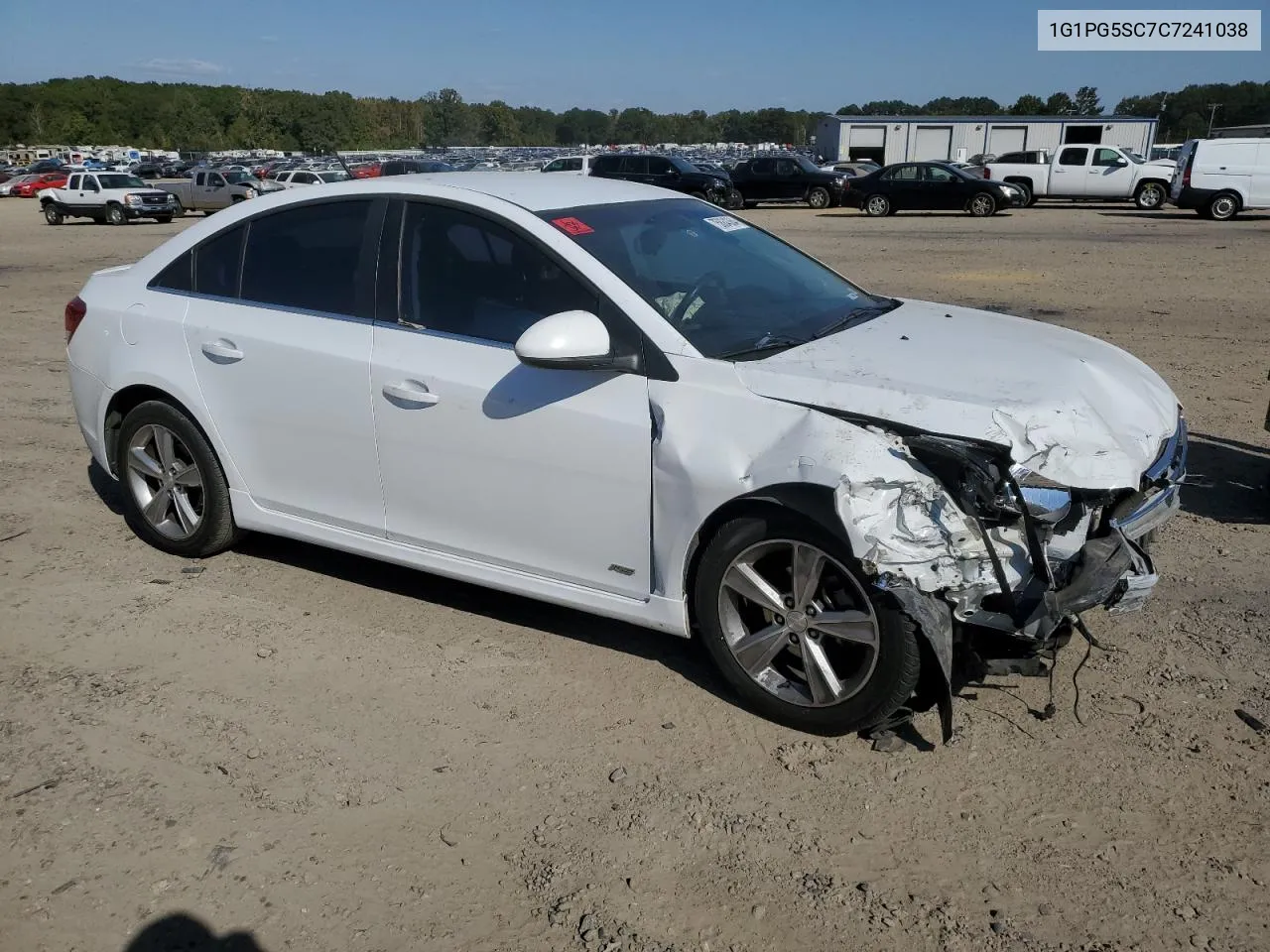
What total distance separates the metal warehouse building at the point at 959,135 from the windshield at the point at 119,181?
116 ft

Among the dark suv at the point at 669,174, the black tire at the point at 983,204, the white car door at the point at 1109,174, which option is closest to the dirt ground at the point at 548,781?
the black tire at the point at 983,204

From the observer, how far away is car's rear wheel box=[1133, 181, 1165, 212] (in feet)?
97.7

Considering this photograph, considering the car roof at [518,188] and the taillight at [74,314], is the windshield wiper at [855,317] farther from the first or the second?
the taillight at [74,314]

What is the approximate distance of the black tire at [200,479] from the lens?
4926 millimetres

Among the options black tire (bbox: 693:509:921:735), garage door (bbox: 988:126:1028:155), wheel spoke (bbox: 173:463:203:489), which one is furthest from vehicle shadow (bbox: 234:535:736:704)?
garage door (bbox: 988:126:1028:155)

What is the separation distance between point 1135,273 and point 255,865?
1476cm

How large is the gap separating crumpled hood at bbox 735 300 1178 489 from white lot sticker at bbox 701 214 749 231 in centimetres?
94

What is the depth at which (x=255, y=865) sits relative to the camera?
3076 mm

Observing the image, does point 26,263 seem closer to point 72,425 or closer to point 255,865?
point 72,425

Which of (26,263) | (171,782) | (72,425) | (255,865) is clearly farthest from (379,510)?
(26,263)

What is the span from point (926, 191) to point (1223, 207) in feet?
23.5

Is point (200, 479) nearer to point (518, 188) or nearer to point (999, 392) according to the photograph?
point (518, 188)

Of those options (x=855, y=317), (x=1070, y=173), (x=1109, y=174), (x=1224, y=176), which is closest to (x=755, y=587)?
(x=855, y=317)

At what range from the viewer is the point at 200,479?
4992 mm
